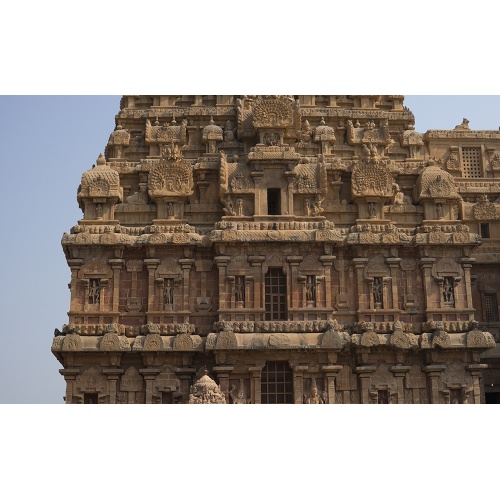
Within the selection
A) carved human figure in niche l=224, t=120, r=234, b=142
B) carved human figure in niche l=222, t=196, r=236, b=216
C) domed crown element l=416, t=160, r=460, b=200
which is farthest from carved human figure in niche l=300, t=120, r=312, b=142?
domed crown element l=416, t=160, r=460, b=200

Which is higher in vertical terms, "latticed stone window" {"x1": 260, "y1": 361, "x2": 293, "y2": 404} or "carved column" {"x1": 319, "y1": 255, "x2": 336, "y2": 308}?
"carved column" {"x1": 319, "y1": 255, "x2": 336, "y2": 308}

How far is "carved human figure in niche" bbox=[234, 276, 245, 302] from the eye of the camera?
30.0m

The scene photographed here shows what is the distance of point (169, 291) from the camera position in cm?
3052

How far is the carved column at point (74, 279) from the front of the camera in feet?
98.9

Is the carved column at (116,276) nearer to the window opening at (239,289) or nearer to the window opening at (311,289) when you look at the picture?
the window opening at (239,289)

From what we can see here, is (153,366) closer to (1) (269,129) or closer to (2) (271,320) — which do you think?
(2) (271,320)

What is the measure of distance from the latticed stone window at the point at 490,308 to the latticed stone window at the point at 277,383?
379 inches

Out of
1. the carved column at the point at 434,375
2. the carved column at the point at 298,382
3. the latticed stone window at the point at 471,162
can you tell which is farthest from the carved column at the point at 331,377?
the latticed stone window at the point at 471,162

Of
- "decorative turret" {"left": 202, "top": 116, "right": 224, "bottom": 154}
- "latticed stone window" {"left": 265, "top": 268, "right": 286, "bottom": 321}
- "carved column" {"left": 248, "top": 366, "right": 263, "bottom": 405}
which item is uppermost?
"decorative turret" {"left": 202, "top": 116, "right": 224, "bottom": 154}

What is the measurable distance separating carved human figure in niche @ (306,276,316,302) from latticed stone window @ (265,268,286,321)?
87cm

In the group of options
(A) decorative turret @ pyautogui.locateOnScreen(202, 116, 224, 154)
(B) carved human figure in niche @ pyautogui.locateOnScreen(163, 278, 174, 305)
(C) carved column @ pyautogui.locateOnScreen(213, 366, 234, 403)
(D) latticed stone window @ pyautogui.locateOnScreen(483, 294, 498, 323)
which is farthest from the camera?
(D) latticed stone window @ pyautogui.locateOnScreen(483, 294, 498, 323)

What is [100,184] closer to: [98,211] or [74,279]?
[98,211]

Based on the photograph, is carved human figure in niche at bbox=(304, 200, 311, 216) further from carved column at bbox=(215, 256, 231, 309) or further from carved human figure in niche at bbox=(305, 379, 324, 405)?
carved human figure in niche at bbox=(305, 379, 324, 405)

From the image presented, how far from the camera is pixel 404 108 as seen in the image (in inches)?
1421
